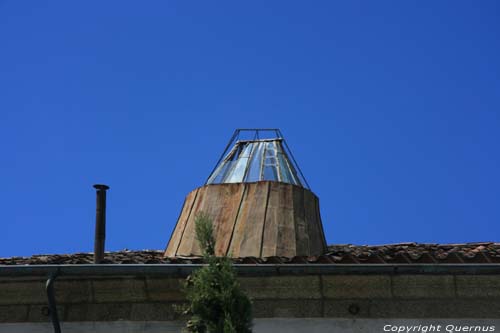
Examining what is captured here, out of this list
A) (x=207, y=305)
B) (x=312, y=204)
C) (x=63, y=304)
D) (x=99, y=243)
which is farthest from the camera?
(x=312, y=204)

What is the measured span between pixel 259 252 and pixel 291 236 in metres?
0.63

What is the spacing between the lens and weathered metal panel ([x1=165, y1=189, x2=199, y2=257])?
11.1m

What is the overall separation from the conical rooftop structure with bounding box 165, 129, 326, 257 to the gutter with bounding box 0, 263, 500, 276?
213cm

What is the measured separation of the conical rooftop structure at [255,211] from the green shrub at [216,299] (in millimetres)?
3861

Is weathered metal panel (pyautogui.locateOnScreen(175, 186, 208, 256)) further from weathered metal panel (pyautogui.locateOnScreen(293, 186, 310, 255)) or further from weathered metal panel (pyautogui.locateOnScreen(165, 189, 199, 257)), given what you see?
weathered metal panel (pyautogui.locateOnScreen(293, 186, 310, 255))

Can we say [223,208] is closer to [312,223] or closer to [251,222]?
[251,222]

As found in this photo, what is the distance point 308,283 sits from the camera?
8047mm

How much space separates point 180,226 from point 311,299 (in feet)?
12.3

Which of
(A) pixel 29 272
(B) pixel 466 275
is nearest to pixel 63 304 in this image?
(A) pixel 29 272

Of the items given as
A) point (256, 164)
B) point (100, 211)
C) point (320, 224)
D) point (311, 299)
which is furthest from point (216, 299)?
point (256, 164)

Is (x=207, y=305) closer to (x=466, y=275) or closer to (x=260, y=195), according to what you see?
(x=466, y=275)

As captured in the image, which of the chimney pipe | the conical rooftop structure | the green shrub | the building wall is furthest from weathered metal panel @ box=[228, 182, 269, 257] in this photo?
the green shrub

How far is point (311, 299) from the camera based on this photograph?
805 centimetres

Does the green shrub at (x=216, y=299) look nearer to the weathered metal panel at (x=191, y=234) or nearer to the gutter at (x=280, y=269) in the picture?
the gutter at (x=280, y=269)
